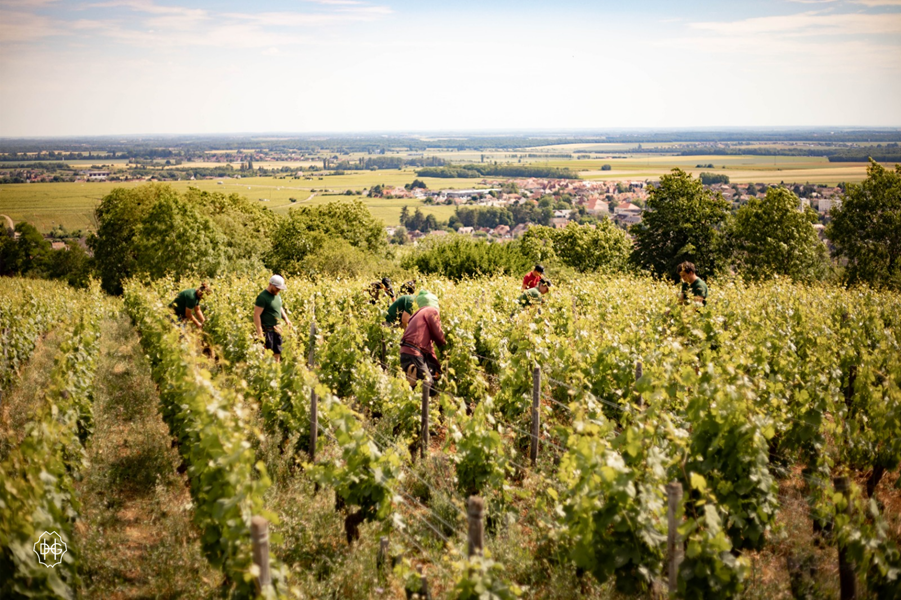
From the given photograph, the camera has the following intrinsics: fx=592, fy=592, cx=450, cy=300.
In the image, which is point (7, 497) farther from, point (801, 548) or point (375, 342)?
point (375, 342)

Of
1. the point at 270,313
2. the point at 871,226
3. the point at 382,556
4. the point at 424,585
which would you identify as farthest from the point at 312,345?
the point at 871,226

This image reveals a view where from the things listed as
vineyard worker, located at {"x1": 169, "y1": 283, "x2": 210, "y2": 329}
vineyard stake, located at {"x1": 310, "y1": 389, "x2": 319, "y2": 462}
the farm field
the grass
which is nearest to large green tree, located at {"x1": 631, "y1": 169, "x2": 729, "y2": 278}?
vineyard worker, located at {"x1": 169, "y1": 283, "x2": 210, "y2": 329}

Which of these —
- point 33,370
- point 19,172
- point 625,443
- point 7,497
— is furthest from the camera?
point 19,172

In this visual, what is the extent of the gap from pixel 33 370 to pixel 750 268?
105 ft

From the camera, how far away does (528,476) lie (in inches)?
242

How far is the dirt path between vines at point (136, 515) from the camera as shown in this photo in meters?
4.70

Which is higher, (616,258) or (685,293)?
(685,293)

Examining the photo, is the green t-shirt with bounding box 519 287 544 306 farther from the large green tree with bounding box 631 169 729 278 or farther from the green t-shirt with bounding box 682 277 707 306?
the large green tree with bounding box 631 169 729 278

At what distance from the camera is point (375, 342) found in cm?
1012

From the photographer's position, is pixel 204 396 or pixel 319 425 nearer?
pixel 204 396

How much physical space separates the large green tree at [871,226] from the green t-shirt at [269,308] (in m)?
32.3

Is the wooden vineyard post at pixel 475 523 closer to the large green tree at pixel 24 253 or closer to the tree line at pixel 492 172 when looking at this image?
the large green tree at pixel 24 253

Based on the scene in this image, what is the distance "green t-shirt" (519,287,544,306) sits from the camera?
976 cm

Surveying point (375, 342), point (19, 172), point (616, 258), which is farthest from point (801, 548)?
point (19, 172)
